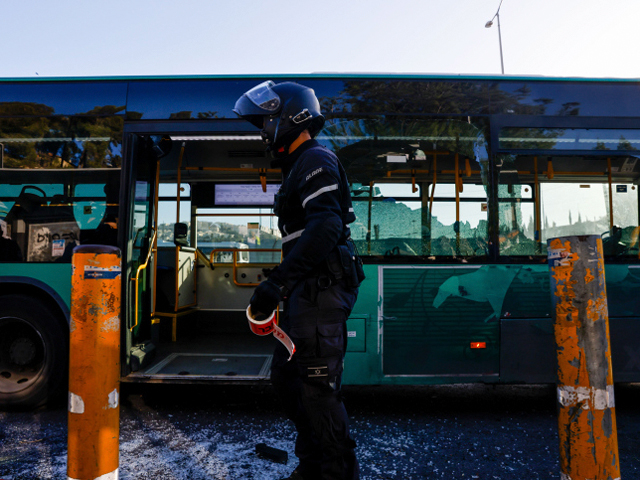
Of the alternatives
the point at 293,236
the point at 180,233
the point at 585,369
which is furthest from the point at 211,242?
the point at 585,369

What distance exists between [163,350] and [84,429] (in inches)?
127

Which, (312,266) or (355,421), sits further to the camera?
(355,421)

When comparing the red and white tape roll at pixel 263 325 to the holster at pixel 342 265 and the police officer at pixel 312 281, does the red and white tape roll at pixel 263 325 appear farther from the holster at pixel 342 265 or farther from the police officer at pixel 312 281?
the holster at pixel 342 265

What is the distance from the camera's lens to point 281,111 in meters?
2.47

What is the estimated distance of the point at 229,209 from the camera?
22.3 ft

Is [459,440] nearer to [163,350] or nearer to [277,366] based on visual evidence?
[277,366]


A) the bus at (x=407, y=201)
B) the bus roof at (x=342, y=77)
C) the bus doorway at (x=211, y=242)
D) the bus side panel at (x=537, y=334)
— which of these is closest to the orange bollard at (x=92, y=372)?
the bus at (x=407, y=201)

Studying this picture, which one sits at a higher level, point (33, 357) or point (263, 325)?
point (263, 325)

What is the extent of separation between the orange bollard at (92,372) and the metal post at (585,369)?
6.51 ft

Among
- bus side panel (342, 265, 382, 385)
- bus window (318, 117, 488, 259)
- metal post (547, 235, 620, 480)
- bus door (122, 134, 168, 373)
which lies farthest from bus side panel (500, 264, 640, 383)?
bus door (122, 134, 168, 373)

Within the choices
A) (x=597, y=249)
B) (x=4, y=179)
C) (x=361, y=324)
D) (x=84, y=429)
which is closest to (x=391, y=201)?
(x=361, y=324)

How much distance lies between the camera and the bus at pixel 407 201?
3.86m

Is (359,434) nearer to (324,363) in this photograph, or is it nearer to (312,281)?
(324,363)

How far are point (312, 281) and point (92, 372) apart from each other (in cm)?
105
